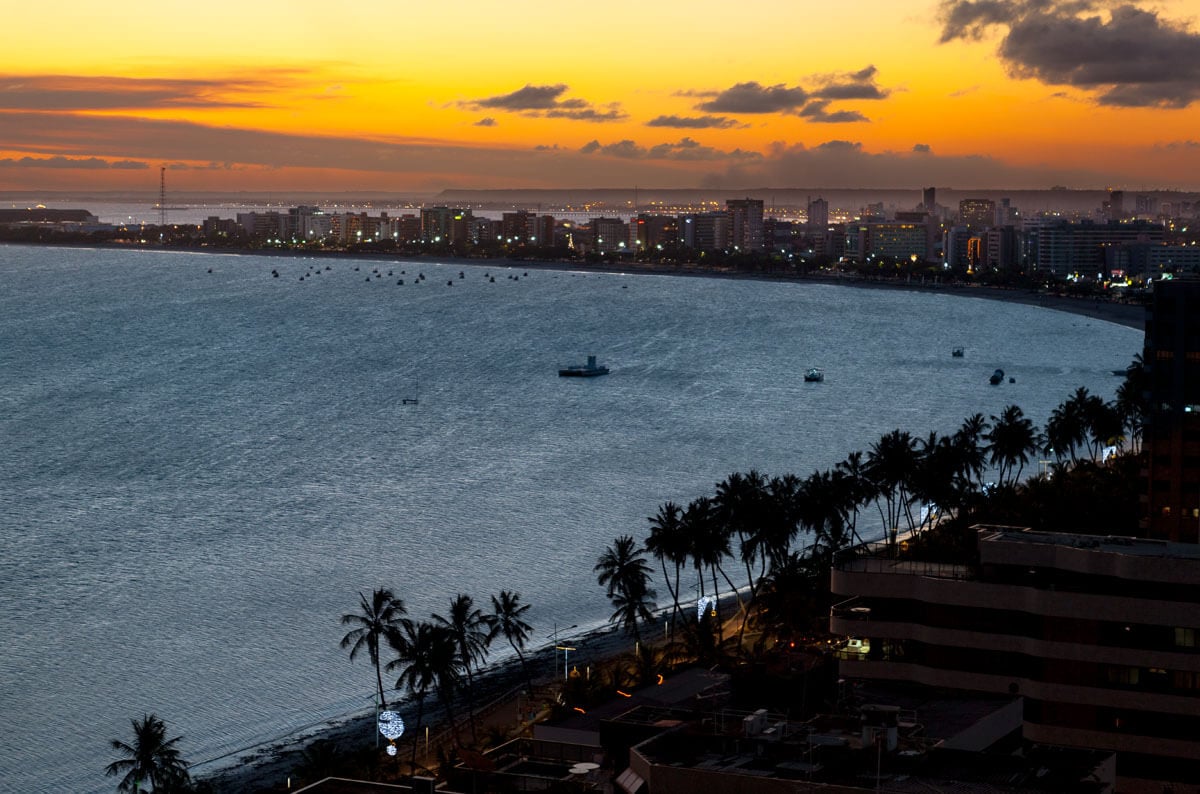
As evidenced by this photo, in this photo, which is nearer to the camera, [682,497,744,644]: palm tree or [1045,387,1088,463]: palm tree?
[682,497,744,644]: palm tree

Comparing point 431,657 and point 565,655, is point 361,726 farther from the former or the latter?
point 565,655

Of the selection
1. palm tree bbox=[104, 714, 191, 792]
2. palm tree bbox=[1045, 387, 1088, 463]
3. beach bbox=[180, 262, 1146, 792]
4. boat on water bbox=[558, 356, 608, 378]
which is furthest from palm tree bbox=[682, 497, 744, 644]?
boat on water bbox=[558, 356, 608, 378]

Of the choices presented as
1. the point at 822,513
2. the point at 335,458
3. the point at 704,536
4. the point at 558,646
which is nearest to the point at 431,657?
the point at 558,646

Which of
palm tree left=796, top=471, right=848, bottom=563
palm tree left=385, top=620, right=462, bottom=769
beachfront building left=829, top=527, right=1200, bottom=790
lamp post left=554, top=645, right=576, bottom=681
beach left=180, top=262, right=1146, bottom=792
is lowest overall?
beach left=180, top=262, right=1146, bottom=792

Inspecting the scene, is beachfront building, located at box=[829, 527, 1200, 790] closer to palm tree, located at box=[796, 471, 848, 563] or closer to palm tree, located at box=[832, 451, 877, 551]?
palm tree, located at box=[796, 471, 848, 563]

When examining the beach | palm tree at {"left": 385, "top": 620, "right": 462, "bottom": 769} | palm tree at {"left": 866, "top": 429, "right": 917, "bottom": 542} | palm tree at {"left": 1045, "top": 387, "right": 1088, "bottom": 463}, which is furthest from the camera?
palm tree at {"left": 1045, "top": 387, "right": 1088, "bottom": 463}

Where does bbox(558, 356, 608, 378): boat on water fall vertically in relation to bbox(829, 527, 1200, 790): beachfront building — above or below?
below

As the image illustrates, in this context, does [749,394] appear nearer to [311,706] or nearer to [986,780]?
[311,706]
